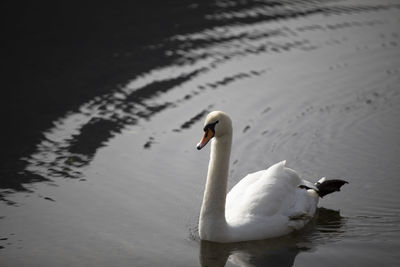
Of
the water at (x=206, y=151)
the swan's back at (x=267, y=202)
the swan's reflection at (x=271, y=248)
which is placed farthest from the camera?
the swan's back at (x=267, y=202)

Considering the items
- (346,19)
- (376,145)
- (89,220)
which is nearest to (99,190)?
(89,220)

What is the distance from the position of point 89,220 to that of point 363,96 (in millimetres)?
6036

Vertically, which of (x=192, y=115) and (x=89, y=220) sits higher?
(x=192, y=115)

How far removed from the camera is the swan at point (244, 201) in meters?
8.47

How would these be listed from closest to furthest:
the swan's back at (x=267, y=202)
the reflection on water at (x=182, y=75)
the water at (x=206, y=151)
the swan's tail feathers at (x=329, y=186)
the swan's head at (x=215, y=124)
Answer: the swan's head at (x=215, y=124) → the water at (x=206, y=151) → the swan's back at (x=267, y=202) → the swan's tail feathers at (x=329, y=186) → the reflection on water at (x=182, y=75)

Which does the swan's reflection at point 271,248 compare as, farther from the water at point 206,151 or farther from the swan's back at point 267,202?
the swan's back at point 267,202

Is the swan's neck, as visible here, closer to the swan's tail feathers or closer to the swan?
the swan

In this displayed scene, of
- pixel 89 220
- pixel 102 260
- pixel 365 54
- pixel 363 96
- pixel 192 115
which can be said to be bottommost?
pixel 102 260

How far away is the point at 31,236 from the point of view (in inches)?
340

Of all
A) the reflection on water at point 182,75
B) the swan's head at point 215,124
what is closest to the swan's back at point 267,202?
the swan's head at point 215,124

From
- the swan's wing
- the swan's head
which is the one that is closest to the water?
the swan's wing

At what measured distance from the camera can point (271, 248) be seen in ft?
27.9

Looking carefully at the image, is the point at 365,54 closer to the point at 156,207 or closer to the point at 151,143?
the point at 151,143

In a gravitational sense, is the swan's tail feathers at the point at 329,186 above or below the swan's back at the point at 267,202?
above
